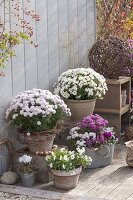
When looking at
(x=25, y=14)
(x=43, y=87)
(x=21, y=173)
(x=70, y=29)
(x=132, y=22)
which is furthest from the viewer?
(x=132, y=22)

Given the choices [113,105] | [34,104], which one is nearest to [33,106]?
[34,104]

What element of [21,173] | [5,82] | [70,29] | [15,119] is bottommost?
[21,173]

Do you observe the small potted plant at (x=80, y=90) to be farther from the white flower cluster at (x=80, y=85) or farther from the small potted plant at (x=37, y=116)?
the small potted plant at (x=37, y=116)

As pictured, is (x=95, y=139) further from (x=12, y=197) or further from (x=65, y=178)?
(x=12, y=197)

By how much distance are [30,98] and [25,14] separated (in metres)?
0.96

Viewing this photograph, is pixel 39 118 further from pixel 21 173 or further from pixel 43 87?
pixel 43 87

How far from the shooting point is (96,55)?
652cm

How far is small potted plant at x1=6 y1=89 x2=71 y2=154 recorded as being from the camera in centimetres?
489

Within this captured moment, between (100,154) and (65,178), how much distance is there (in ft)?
2.50

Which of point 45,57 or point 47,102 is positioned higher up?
point 45,57

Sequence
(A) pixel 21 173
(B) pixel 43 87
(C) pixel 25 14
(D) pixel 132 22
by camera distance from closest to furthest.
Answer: (A) pixel 21 173 < (C) pixel 25 14 < (B) pixel 43 87 < (D) pixel 132 22

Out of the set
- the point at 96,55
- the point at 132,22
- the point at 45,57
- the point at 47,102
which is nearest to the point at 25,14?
the point at 45,57

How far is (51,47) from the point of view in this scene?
5.99 m

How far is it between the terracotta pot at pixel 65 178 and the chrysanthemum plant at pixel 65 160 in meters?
0.04
